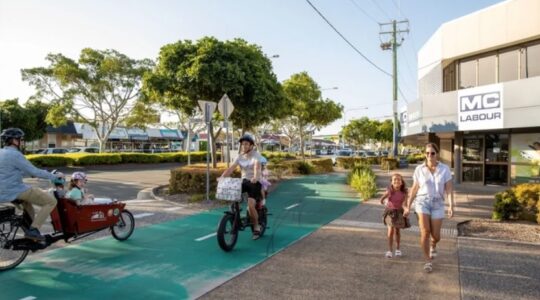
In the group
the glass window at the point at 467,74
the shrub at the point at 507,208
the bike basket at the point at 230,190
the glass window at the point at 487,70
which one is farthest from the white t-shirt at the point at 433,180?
the glass window at the point at 467,74

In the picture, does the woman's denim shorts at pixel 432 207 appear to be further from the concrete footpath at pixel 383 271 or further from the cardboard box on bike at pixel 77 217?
the cardboard box on bike at pixel 77 217

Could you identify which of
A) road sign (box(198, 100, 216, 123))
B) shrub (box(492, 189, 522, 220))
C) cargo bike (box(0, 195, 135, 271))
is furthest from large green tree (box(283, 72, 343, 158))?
cargo bike (box(0, 195, 135, 271))

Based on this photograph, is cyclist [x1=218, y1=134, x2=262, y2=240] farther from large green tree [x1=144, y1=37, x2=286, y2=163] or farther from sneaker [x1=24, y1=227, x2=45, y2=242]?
large green tree [x1=144, y1=37, x2=286, y2=163]

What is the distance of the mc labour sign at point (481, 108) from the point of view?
13.1 m

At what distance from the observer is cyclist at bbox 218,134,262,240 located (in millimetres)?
6434

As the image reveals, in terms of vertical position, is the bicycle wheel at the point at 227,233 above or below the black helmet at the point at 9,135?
below

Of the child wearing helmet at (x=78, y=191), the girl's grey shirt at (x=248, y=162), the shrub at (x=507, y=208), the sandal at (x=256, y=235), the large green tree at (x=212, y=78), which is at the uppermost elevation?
the large green tree at (x=212, y=78)

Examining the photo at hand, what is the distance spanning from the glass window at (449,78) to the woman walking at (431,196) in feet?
41.6

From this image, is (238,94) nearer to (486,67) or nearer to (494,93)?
(494,93)

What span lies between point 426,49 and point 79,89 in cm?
2458

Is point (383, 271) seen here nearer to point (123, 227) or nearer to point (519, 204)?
point (123, 227)

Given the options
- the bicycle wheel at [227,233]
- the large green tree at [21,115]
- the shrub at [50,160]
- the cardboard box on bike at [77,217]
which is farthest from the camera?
the large green tree at [21,115]

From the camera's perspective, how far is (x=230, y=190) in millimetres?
6215

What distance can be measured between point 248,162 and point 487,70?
1242 cm
